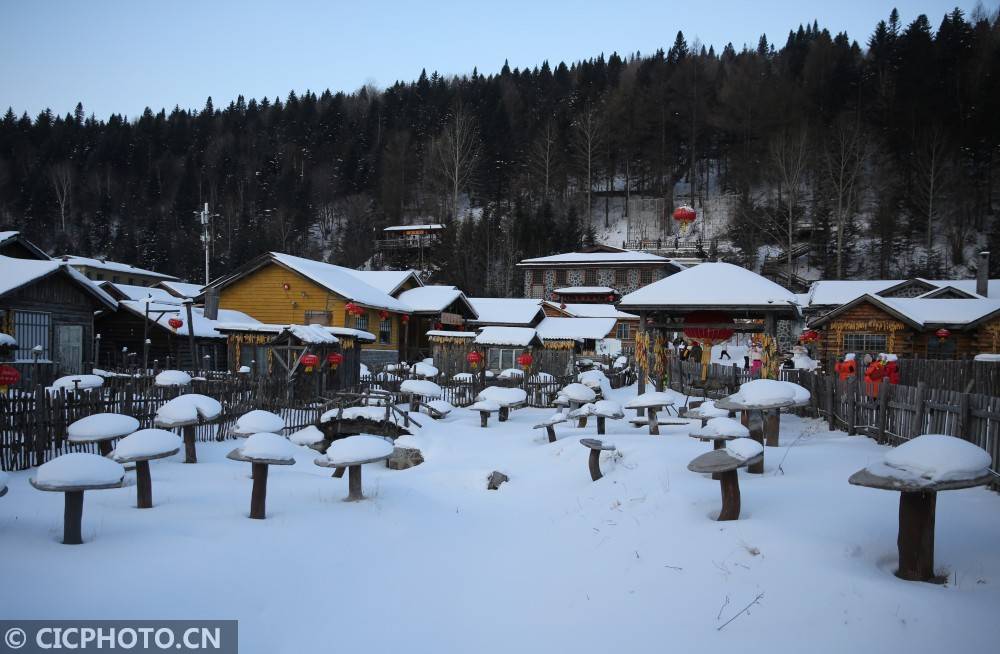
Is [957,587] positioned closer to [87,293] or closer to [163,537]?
[163,537]

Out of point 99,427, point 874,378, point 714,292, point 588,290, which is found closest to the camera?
point 99,427

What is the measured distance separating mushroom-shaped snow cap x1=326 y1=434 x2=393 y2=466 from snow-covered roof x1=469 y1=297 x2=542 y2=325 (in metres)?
30.5

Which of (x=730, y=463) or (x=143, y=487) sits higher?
(x=730, y=463)

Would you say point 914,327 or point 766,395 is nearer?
point 766,395

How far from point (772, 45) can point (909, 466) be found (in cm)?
9917

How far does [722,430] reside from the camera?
28.9 ft

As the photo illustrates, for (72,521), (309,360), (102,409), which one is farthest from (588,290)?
(72,521)

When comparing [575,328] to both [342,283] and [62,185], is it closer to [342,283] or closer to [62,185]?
[342,283]

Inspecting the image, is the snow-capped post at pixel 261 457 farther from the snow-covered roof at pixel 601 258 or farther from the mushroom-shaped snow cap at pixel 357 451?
the snow-covered roof at pixel 601 258

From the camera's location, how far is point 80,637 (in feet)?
17.0

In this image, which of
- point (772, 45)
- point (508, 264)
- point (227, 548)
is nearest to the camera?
point (227, 548)

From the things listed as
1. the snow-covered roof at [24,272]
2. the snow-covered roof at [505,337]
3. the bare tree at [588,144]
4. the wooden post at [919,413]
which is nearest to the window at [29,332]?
the snow-covered roof at [24,272]

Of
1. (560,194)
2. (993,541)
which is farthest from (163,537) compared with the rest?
(560,194)

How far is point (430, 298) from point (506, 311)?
232 inches
